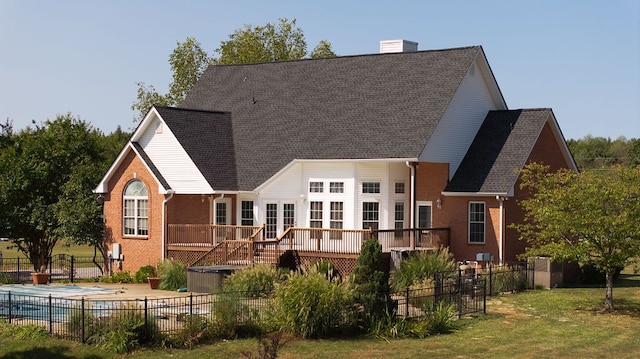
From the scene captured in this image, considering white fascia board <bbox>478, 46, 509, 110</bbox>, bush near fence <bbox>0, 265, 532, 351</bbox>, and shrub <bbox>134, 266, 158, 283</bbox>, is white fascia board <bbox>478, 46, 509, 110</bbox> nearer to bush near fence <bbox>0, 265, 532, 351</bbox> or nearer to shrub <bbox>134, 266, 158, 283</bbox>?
bush near fence <bbox>0, 265, 532, 351</bbox>

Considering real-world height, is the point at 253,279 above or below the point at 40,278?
above

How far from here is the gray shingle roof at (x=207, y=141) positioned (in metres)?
43.2

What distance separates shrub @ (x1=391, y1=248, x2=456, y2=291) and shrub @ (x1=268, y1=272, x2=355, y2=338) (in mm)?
6317

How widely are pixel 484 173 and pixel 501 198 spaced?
1.70 m

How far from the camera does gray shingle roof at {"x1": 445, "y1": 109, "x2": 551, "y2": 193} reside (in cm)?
3903

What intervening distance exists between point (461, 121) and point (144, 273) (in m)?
15.8

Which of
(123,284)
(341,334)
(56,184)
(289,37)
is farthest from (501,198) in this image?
(289,37)

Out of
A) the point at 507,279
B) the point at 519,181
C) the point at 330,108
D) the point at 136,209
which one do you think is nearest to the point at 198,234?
the point at 136,209

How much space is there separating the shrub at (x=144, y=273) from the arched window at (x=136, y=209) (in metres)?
1.98

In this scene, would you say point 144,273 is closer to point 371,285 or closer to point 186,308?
point 186,308

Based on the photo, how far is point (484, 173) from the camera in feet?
130

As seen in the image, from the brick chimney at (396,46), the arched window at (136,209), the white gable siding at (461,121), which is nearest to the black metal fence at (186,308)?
the white gable siding at (461,121)

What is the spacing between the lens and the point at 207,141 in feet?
147

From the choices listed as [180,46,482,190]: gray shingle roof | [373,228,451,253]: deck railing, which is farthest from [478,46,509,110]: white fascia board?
[373,228,451,253]: deck railing
